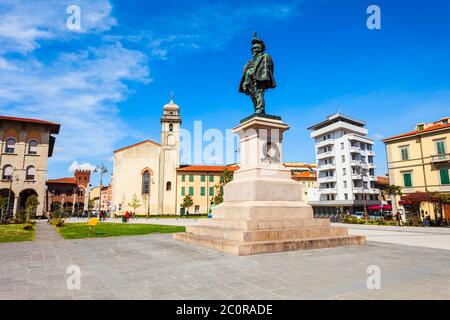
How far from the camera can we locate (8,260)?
6.67 metres

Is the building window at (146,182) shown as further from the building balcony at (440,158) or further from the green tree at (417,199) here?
the building balcony at (440,158)

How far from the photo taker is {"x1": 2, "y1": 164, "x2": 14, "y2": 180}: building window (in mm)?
41066

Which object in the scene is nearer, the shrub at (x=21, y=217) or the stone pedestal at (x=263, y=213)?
the stone pedestal at (x=263, y=213)

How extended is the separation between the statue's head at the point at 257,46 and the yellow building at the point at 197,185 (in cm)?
4697

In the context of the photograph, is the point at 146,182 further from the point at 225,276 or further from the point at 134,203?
the point at 225,276

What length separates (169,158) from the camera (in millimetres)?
59656

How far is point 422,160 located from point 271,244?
3707cm

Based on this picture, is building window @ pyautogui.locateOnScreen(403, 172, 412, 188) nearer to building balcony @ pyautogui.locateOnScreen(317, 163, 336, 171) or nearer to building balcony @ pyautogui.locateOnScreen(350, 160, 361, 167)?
building balcony @ pyautogui.locateOnScreen(350, 160, 361, 167)

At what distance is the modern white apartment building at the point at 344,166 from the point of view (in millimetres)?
49906

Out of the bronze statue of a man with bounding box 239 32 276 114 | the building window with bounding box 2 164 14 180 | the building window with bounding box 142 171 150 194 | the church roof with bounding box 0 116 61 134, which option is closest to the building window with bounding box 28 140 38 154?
the church roof with bounding box 0 116 61 134

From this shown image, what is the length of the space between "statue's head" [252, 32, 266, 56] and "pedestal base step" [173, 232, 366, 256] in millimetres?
8541

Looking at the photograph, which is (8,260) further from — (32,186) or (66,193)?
(66,193)

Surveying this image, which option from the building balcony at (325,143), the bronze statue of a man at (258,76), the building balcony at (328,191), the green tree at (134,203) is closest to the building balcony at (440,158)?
the building balcony at (328,191)
